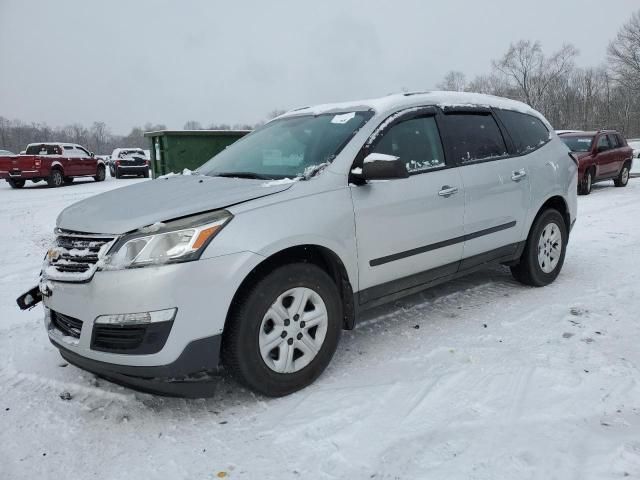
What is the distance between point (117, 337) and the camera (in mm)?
2461

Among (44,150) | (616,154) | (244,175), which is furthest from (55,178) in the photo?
(616,154)

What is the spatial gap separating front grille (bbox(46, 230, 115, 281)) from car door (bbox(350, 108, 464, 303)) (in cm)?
150

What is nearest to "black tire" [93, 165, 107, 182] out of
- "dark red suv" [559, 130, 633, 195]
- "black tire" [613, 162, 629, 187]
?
"dark red suv" [559, 130, 633, 195]

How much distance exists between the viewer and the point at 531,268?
462 centimetres

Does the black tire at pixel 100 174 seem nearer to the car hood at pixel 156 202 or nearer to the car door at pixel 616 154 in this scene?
the car door at pixel 616 154

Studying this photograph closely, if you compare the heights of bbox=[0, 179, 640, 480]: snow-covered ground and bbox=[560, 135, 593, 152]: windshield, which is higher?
bbox=[560, 135, 593, 152]: windshield

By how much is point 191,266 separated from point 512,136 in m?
3.35

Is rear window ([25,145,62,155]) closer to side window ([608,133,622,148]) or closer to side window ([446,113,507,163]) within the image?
side window ([446,113,507,163])

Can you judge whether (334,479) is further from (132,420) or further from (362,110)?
(362,110)

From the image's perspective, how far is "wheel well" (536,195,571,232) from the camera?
4.78 m

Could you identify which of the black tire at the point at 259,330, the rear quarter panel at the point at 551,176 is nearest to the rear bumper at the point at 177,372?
the black tire at the point at 259,330

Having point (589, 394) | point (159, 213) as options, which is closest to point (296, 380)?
point (159, 213)

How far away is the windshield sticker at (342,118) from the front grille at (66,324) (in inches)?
84.3

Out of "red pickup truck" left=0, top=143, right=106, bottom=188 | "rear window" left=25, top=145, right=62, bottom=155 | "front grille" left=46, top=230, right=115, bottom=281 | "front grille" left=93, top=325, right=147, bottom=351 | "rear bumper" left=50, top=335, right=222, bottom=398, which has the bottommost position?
"rear bumper" left=50, top=335, right=222, bottom=398
